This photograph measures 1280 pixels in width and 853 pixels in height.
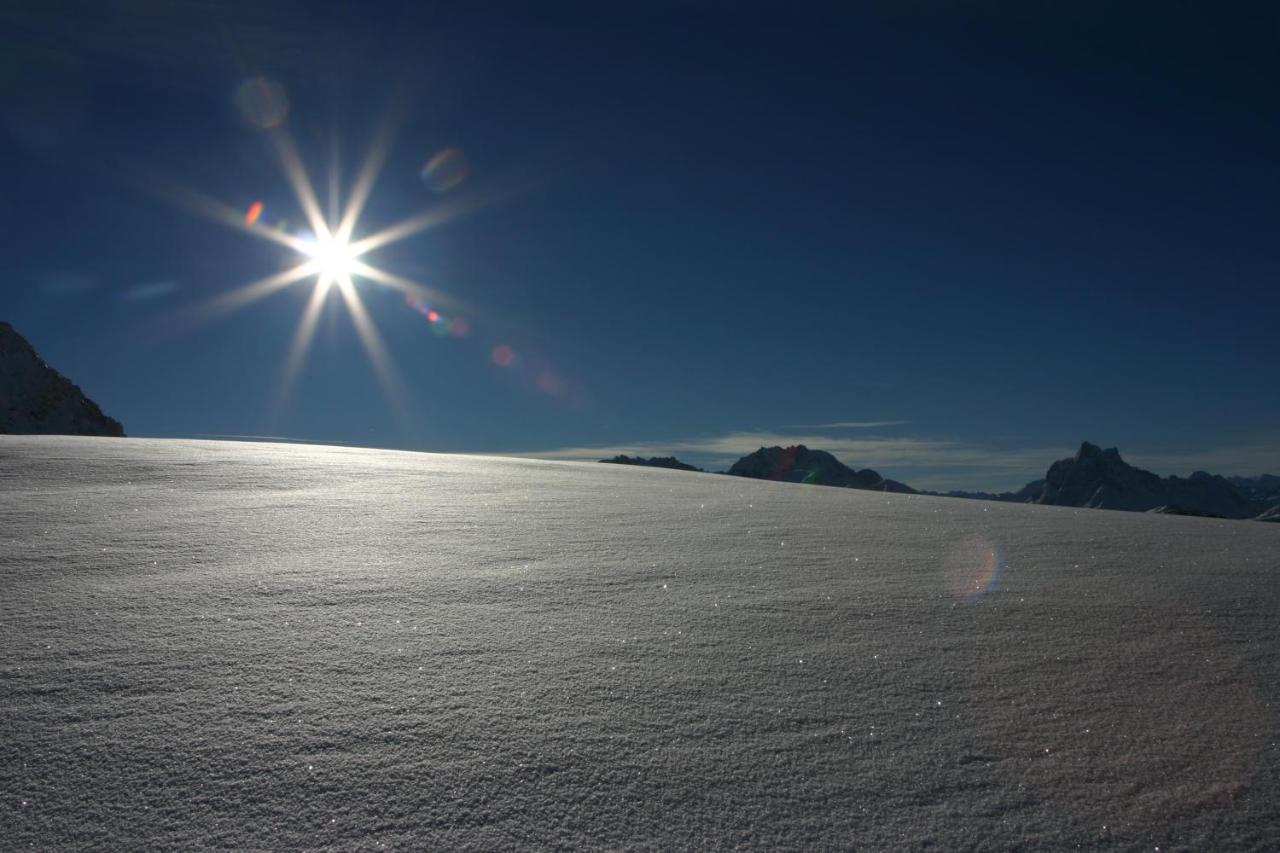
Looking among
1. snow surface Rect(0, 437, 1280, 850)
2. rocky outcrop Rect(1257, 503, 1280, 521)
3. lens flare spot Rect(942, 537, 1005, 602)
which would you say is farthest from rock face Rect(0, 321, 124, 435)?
rocky outcrop Rect(1257, 503, 1280, 521)

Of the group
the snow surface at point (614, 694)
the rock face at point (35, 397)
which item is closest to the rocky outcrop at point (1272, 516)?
the snow surface at point (614, 694)

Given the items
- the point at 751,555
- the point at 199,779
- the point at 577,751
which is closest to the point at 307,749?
Result: the point at 199,779

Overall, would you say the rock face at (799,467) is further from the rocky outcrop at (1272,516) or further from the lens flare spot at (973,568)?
the lens flare spot at (973,568)

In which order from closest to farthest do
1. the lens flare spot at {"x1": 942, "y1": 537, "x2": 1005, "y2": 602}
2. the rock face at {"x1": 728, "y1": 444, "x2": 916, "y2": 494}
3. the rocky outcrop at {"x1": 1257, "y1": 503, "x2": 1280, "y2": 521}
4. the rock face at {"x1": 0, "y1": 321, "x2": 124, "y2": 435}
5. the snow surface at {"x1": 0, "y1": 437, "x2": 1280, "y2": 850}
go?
the snow surface at {"x1": 0, "y1": 437, "x2": 1280, "y2": 850}, the lens flare spot at {"x1": 942, "y1": 537, "x2": 1005, "y2": 602}, the rocky outcrop at {"x1": 1257, "y1": 503, "x2": 1280, "y2": 521}, the rock face at {"x1": 0, "y1": 321, "x2": 124, "y2": 435}, the rock face at {"x1": 728, "y1": 444, "x2": 916, "y2": 494}

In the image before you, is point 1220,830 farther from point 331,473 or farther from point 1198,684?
point 331,473

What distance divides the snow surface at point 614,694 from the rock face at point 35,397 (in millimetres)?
57593

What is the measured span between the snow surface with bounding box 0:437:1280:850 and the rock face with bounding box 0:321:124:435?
57593 millimetres

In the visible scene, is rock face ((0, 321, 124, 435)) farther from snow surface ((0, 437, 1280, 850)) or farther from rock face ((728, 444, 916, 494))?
rock face ((728, 444, 916, 494))

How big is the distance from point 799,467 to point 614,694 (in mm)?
175464

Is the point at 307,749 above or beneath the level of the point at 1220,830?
above

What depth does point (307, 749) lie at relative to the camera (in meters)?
1.32

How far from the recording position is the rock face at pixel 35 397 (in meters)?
47.4

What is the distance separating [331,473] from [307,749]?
4564mm

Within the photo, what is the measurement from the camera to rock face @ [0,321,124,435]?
156 ft
